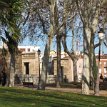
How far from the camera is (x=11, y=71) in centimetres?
3853

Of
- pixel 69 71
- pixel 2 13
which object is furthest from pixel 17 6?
pixel 69 71

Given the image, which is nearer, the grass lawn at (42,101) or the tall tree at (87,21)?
the grass lawn at (42,101)

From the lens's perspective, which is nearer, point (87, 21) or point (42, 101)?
point (42, 101)

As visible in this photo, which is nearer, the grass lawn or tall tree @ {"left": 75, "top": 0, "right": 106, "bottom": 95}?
the grass lawn

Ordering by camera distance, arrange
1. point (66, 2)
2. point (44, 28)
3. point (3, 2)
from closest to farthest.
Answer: point (3, 2)
point (66, 2)
point (44, 28)

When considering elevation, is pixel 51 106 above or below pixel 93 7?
below

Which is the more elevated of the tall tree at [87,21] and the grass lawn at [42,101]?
the tall tree at [87,21]

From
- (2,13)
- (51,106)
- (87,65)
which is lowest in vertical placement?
(51,106)

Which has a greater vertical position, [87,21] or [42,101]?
[87,21]

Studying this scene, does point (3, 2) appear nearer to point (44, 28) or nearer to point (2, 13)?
point (2, 13)

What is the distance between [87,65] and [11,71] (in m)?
10.9

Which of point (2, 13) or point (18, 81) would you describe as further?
point (18, 81)

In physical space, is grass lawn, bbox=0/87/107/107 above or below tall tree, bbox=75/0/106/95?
below

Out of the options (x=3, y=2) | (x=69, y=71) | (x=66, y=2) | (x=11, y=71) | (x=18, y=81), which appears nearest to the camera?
(x=3, y=2)
